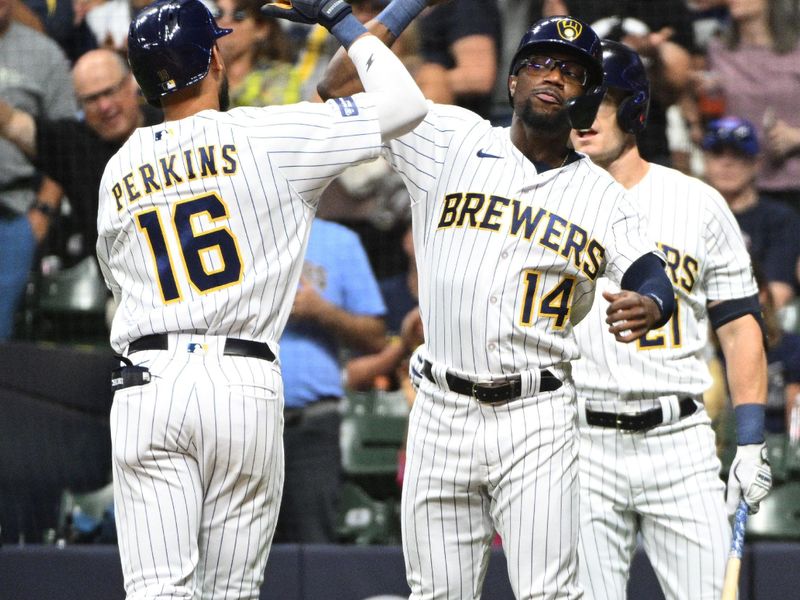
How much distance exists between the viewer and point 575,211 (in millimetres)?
3188

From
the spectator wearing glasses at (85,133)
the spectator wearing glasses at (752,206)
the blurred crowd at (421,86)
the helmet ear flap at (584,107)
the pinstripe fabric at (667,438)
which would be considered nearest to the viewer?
the helmet ear flap at (584,107)

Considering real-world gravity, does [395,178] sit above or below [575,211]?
above

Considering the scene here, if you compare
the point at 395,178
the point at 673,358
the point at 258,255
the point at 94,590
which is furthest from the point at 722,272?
the point at 94,590

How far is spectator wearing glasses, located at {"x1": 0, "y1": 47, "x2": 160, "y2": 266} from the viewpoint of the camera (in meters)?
5.77

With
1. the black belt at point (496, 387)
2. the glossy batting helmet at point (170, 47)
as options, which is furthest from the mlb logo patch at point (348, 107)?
the black belt at point (496, 387)

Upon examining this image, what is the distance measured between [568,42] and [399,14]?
446 mm

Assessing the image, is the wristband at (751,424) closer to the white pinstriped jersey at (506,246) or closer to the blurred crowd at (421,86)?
the white pinstriped jersey at (506,246)

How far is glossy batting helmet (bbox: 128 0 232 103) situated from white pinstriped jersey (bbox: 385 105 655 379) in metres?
0.56

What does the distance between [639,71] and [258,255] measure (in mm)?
1488

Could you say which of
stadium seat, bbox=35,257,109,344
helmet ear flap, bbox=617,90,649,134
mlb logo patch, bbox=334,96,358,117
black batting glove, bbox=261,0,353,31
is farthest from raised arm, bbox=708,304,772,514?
stadium seat, bbox=35,257,109,344

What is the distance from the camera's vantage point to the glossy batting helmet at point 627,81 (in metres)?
3.88

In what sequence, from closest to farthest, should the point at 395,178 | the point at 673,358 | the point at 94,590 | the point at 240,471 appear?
the point at 240,471 < the point at 673,358 < the point at 94,590 < the point at 395,178

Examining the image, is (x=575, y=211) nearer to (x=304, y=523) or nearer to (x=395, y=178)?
(x=304, y=523)

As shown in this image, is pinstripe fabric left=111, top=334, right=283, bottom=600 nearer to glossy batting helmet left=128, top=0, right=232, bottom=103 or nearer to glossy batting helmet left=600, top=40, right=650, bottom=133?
glossy batting helmet left=128, top=0, right=232, bottom=103
